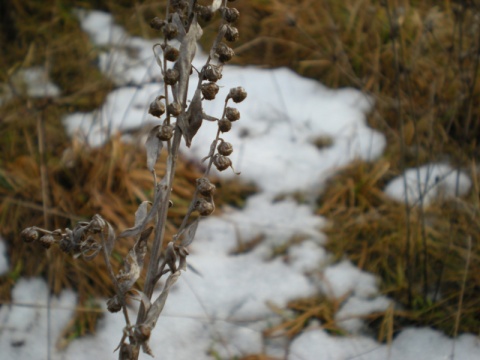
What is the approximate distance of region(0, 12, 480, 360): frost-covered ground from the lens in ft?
5.51

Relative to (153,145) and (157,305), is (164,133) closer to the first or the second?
(153,145)

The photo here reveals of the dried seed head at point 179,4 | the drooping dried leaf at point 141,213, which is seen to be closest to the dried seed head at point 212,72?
the dried seed head at point 179,4

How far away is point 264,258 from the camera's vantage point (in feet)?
6.65

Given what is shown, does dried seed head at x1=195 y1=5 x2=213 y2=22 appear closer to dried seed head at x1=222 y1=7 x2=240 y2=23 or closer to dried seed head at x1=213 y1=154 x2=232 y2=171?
dried seed head at x1=222 y1=7 x2=240 y2=23

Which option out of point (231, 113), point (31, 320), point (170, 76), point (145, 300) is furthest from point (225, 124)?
point (31, 320)

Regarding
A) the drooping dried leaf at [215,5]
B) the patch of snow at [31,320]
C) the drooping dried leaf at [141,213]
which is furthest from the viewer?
the patch of snow at [31,320]

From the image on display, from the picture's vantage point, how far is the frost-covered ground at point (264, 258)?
66.1 inches

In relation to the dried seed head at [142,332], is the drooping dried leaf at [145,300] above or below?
above

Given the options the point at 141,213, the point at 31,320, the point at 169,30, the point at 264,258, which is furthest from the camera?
the point at 264,258

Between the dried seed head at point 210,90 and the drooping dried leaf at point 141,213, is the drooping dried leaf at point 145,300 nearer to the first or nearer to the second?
the drooping dried leaf at point 141,213

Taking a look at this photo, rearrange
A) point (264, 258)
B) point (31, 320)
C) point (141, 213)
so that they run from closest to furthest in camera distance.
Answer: point (141, 213)
point (31, 320)
point (264, 258)

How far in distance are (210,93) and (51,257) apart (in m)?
0.98

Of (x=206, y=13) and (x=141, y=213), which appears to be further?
(x=141, y=213)

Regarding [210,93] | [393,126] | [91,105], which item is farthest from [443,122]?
[210,93]
